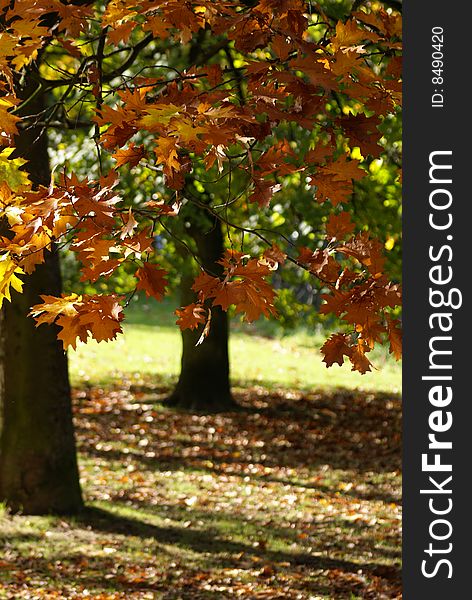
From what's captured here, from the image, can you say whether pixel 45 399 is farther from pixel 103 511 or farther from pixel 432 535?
pixel 432 535

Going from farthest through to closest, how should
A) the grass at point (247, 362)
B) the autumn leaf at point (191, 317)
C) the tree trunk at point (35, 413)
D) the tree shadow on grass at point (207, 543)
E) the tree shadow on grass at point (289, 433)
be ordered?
the grass at point (247, 362) → the tree shadow on grass at point (289, 433) → the tree trunk at point (35, 413) → the tree shadow on grass at point (207, 543) → the autumn leaf at point (191, 317)

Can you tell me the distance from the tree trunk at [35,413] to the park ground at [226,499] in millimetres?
220

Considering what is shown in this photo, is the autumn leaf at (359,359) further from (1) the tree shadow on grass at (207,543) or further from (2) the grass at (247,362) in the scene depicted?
(2) the grass at (247,362)

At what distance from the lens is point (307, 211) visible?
9.89m

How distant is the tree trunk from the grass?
692 cm

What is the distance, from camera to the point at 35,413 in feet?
24.1

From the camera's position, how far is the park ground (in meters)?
6.31

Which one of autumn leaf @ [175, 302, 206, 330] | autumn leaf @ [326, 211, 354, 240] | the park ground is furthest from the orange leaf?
the park ground

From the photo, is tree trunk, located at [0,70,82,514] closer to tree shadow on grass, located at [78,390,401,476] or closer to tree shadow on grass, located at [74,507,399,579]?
tree shadow on grass, located at [74,507,399,579]

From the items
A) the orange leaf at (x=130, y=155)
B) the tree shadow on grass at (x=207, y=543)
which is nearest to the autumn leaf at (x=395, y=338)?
the orange leaf at (x=130, y=155)

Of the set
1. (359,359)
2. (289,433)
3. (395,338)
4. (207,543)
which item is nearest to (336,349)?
(359,359)

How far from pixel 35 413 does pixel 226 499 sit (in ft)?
7.32

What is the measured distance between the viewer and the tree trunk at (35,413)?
7.25 metres

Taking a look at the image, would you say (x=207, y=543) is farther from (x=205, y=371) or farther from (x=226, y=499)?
(x=205, y=371)
